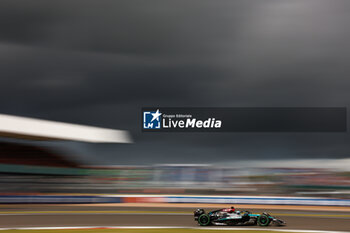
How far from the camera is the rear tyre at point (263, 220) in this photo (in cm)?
1229

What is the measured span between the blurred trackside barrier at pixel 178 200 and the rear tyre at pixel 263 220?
31.1ft

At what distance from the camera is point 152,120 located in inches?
859

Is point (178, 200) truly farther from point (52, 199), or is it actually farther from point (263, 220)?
point (263, 220)

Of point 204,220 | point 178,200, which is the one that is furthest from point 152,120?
point 204,220

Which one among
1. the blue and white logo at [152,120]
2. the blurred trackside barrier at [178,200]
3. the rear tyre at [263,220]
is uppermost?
the blue and white logo at [152,120]

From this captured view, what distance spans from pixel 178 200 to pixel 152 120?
13.7 feet

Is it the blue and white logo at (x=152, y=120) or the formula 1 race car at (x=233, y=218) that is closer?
the formula 1 race car at (x=233, y=218)

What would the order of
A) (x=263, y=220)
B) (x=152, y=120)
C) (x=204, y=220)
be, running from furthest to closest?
(x=152, y=120) < (x=204, y=220) < (x=263, y=220)

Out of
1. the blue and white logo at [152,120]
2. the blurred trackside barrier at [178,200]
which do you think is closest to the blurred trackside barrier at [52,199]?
the blurred trackside barrier at [178,200]

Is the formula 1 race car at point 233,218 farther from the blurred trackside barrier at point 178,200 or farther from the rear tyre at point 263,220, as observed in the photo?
the blurred trackside barrier at point 178,200

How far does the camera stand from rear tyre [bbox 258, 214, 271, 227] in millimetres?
12289

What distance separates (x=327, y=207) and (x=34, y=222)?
1322cm

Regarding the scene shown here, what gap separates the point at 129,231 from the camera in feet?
37.3

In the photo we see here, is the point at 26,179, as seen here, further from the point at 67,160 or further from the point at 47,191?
the point at 67,160
